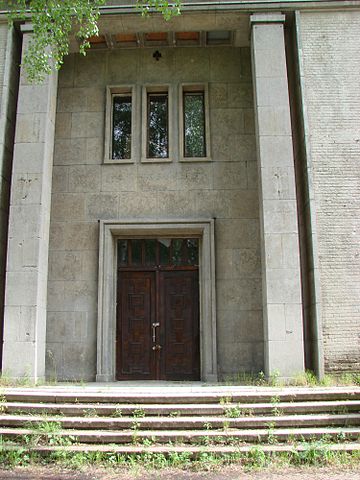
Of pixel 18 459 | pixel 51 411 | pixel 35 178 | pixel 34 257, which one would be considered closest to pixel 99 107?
pixel 35 178

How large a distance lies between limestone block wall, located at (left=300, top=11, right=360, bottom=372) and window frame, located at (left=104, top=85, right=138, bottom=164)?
12.4 ft

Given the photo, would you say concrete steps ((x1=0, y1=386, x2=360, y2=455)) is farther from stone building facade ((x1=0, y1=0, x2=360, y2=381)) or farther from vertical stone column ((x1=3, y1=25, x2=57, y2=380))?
stone building facade ((x1=0, y1=0, x2=360, y2=381))

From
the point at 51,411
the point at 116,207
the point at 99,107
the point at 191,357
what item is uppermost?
the point at 99,107

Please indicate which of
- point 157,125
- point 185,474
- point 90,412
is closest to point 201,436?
point 185,474

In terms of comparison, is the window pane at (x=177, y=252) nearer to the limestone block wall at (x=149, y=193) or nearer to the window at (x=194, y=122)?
the limestone block wall at (x=149, y=193)

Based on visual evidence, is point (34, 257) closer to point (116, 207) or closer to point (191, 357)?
point (116, 207)

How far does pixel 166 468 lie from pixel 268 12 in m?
8.73

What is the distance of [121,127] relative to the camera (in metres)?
11.7

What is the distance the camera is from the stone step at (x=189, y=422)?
6.75 metres

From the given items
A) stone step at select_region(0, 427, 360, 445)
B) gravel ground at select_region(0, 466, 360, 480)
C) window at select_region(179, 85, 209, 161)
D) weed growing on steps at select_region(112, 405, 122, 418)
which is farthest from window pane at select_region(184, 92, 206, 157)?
gravel ground at select_region(0, 466, 360, 480)

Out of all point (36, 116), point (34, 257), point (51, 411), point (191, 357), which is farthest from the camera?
point (191, 357)

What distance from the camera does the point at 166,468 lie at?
5.91 metres

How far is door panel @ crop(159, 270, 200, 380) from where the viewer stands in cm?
1070

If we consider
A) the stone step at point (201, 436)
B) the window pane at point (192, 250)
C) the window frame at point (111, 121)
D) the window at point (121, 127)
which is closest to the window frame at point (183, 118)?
the window frame at point (111, 121)
